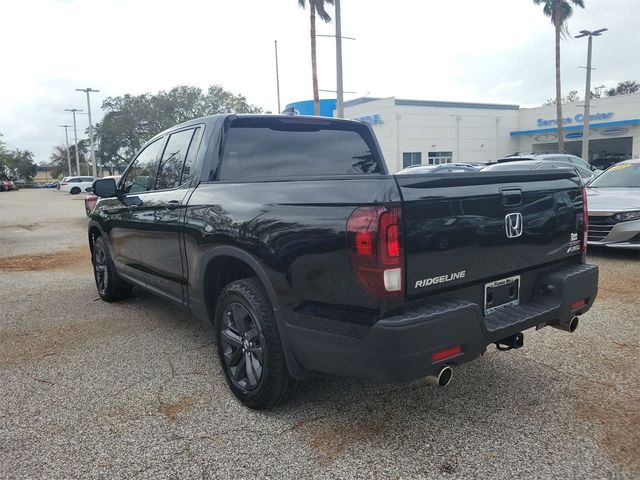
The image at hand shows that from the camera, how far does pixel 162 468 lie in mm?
2609

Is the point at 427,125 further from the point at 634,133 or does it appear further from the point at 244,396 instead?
the point at 244,396

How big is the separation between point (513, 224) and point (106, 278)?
4575 millimetres

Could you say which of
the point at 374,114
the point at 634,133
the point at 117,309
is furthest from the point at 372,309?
the point at 634,133

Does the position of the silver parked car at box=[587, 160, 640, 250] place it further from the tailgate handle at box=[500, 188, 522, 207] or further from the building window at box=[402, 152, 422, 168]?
the building window at box=[402, 152, 422, 168]

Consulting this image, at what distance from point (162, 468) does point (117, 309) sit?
11.2 ft

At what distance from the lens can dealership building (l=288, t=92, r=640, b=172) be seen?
3962 centimetres

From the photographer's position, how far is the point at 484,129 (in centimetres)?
4428

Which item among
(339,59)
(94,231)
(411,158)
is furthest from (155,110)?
(94,231)

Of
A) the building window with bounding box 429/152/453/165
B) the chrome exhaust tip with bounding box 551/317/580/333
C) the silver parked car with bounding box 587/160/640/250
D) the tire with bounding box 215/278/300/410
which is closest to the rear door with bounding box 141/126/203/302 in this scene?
the tire with bounding box 215/278/300/410

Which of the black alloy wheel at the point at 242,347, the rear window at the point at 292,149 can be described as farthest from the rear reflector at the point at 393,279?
the rear window at the point at 292,149

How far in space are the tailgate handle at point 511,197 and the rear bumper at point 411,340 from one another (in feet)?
2.01

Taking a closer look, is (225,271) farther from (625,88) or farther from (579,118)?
(625,88)

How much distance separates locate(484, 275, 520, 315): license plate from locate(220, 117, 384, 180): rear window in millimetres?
1685

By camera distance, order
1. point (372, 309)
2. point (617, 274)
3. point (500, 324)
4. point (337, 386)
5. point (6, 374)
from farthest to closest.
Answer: point (617, 274)
point (6, 374)
point (337, 386)
point (500, 324)
point (372, 309)
